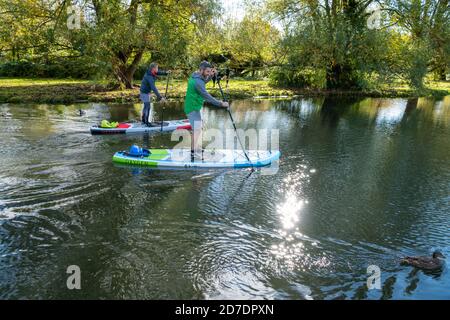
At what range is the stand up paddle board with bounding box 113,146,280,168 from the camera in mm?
11422

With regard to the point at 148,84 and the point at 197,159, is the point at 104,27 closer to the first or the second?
the point at 148,84

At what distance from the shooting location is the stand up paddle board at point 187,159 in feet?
37.5

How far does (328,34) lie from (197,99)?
19.7 m

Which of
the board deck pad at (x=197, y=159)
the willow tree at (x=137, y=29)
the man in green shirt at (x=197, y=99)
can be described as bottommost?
the board deck pad at (x=197, y=159)

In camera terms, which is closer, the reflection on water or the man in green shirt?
the reflection on water

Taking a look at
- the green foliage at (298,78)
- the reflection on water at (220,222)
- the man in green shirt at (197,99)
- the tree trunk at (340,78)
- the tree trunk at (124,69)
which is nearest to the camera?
the reflection on water at (220,222)

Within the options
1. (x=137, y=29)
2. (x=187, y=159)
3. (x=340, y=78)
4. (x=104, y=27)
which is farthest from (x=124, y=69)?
(x=187, y=159)

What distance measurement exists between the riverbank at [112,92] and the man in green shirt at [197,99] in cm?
1379

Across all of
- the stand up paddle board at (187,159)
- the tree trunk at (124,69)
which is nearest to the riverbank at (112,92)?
the tree trunk at (124,69)

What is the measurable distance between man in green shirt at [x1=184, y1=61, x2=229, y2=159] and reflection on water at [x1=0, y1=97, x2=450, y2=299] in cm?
118

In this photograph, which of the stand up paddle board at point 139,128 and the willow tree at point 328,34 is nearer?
the stand up paddle board at point 139,128

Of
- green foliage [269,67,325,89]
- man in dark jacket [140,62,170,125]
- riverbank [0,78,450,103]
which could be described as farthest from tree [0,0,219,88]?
green foliage [269,67,325,89]

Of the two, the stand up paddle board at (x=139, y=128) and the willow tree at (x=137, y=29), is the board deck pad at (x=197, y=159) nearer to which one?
the stand up paddle board at (x=139, y=128)

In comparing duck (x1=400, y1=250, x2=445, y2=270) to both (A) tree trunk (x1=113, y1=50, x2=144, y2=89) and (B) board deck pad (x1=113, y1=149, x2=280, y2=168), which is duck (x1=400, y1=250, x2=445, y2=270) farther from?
(A) tree trunk (x1=113, y1=50, x2=144, y2=89)
